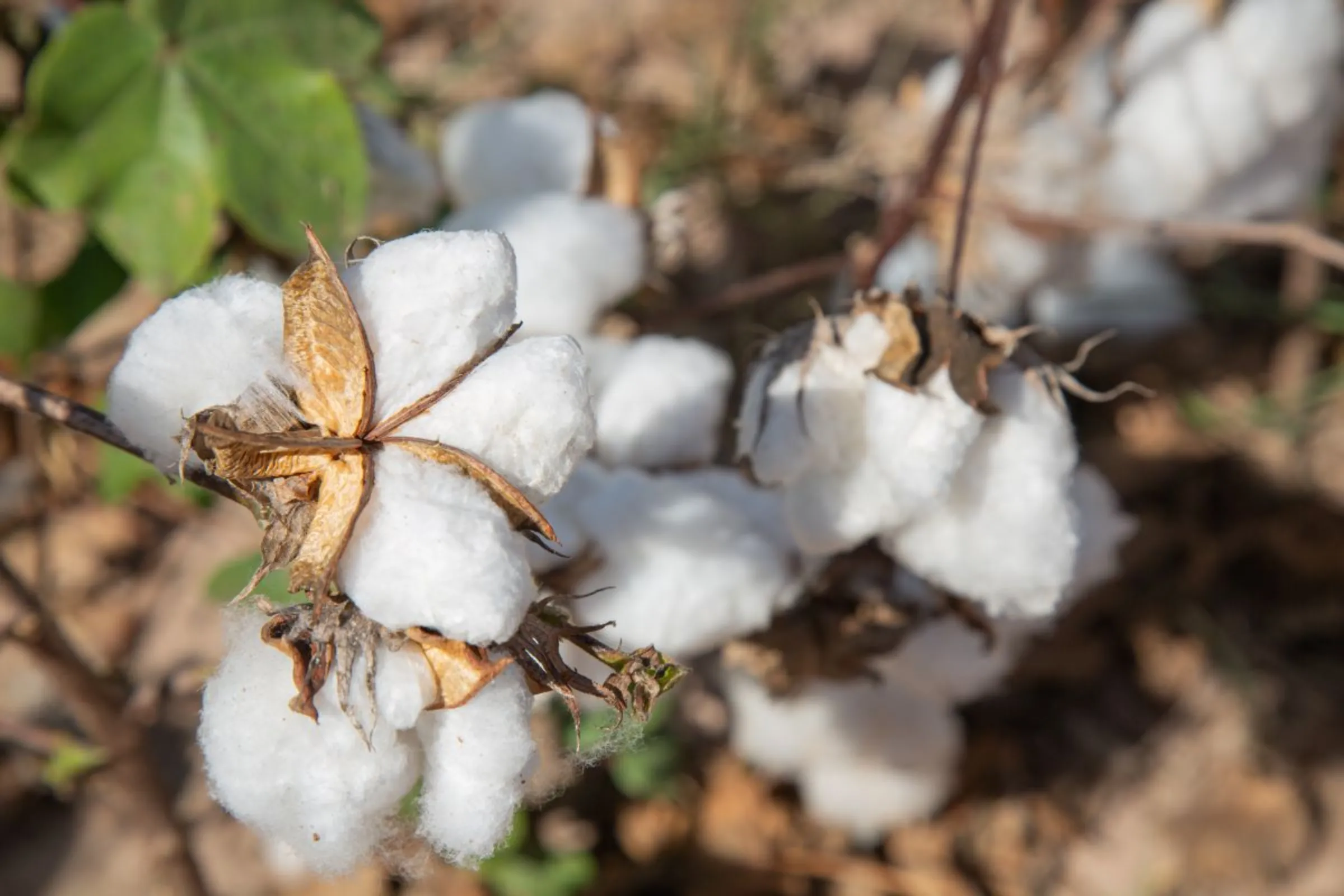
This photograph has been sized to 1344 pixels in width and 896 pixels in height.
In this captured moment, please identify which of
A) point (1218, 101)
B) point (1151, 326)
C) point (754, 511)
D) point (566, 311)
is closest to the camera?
point (754, 511)

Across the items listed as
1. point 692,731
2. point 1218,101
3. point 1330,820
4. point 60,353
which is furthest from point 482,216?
point 1330,820

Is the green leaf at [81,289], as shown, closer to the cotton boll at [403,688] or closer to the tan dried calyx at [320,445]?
the tan dried calyx at [320,445]

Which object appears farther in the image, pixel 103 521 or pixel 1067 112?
pixel 103 521

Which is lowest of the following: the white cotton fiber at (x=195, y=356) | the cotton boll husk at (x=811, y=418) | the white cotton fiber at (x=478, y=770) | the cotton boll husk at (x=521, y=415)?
the cotton boll husk at (x=811, y=418)

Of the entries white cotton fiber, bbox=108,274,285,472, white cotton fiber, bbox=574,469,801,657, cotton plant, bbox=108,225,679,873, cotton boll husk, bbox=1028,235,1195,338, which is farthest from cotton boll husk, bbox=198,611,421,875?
cotton boll husk, bbox=1028,235,1195,338

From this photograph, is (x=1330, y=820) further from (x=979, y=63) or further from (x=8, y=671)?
(x=8, y=671)

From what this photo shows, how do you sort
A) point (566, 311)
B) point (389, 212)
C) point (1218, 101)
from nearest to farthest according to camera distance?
point (566, 311) → point (389, 212) → point (1218, 101)

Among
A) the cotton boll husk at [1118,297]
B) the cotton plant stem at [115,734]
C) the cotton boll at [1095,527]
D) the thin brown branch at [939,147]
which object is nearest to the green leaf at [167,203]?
the cotton plant stem at [115,734]
